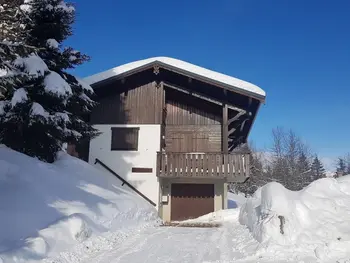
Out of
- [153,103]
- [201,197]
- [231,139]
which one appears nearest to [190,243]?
[201,197]

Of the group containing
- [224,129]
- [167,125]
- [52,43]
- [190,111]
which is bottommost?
[224,129]

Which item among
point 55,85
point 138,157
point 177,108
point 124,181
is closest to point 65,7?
point 55,85

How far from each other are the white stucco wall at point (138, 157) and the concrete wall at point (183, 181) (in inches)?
31.3

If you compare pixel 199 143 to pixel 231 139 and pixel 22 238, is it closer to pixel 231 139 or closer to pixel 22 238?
pixel 231 139

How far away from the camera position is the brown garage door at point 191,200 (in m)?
17.4

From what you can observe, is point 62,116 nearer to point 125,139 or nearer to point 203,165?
point 125,139

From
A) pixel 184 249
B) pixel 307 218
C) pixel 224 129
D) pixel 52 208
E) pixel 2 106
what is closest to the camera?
pixel 307 218

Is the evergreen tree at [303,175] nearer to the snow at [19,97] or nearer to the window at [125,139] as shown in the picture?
the window at [125,139]

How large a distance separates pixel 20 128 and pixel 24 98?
999 millimetres

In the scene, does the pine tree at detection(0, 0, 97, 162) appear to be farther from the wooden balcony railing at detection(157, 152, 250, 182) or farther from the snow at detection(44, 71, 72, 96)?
the wooden balcony railing at detection(157, 152, 250, 182)

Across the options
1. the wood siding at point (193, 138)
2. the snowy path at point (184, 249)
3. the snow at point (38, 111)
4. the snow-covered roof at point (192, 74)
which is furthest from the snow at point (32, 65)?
the wood siding at point (193, 138)

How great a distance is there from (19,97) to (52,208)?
162 inches

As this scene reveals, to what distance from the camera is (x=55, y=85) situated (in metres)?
11.6

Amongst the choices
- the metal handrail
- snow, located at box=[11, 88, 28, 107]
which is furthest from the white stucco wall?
snow, located at box=[11, 88, 28, 107]
